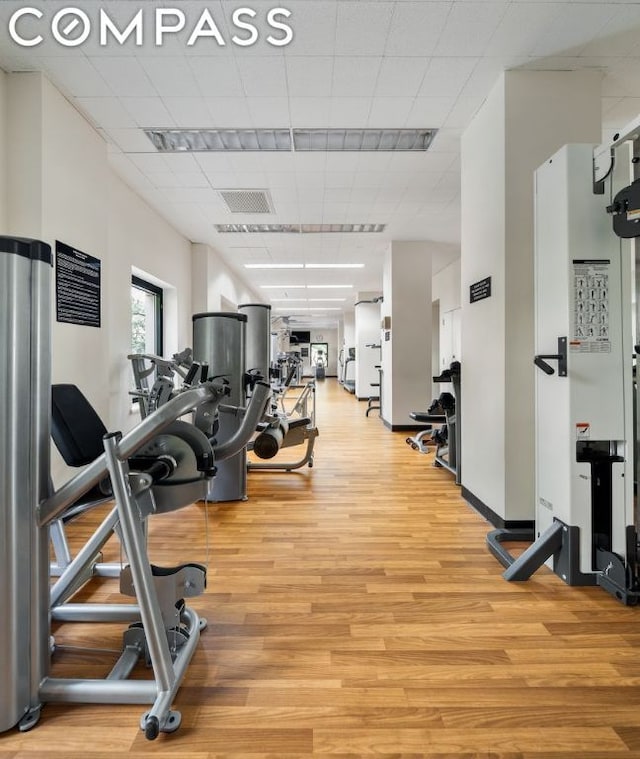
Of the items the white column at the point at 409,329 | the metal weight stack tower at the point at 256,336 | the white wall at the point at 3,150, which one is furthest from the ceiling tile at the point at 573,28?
the white column at the point at 409,329

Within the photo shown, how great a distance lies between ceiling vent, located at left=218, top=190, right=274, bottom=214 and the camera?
Answer: 16.8 feet

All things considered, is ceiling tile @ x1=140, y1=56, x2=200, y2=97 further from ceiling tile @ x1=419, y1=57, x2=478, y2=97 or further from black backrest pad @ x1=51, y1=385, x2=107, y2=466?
black backrest pad @ x1=51, y1=385, x2=107, y2=466

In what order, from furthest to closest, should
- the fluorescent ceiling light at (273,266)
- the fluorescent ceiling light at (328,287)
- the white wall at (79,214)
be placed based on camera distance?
the fluorescent ceiling light at (328,287) → the fluorescent ceiling light at (273,266) → the white wall at (79,214)

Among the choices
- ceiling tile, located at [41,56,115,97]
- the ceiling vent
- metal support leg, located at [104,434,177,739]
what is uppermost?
the ceiling vent

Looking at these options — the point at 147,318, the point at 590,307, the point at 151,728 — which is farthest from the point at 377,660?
the point at 147,318

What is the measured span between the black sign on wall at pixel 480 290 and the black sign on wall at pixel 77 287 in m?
3.13

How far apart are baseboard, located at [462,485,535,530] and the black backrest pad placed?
255cm

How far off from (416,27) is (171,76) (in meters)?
1.66

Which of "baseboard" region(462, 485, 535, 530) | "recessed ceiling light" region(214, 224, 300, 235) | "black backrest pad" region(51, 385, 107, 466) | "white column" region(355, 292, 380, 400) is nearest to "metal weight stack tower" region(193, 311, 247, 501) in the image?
"black backrest pad" region(51, 385, 107, 466)

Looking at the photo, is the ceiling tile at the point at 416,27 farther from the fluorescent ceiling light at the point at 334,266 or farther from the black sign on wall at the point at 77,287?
the fluorescent ceiling light at the point at 334,266

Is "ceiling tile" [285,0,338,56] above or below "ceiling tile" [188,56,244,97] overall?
below

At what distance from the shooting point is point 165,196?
5.19 metres

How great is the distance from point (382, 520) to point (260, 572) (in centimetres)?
114

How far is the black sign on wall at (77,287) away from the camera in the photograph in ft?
10.5
